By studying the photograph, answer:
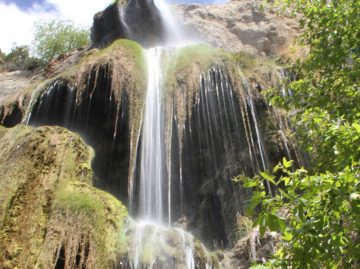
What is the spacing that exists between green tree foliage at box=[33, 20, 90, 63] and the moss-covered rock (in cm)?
2887

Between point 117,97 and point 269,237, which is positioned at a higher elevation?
point 117,97

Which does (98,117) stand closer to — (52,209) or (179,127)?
(179,127)

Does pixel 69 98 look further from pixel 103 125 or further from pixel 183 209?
pixel 183 209

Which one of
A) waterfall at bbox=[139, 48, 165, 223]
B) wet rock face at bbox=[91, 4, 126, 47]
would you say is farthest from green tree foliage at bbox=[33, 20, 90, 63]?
waterfall at bbox=[139, 48, 165, 223]

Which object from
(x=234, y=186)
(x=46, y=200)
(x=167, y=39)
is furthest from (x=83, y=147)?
(x=167, y=39)

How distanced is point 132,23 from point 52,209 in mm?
16638

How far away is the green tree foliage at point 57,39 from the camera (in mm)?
36344

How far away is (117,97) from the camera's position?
16031 millimetres

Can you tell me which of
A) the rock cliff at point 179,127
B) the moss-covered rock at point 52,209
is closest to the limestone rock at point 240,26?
the rock cliff at point 179,127

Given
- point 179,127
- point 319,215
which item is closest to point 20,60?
point 179,127

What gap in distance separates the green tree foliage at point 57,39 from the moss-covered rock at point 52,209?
28872 millimetres

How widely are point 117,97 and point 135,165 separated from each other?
9.84 ft

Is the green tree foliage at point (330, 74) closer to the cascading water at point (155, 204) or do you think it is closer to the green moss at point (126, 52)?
the cascading water at point (155, 204)

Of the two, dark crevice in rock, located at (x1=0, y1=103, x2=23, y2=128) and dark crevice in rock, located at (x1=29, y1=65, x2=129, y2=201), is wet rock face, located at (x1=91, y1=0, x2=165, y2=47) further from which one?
dark crevice in rock, located at (x1=0, y1=103, x2=23, y2=128)
